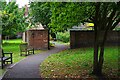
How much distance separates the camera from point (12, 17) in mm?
26234

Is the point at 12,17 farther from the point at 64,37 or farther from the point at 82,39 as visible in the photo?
the point at 82,39

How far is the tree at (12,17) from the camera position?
84.8 ft

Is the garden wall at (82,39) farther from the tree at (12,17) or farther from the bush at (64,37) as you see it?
the bush at (64,37)

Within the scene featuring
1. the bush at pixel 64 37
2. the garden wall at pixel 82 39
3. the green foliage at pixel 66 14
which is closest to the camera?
the green foliage at pixel 66 14

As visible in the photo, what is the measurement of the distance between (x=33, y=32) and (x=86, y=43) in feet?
15.1

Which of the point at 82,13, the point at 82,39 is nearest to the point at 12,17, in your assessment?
the point at 82,39

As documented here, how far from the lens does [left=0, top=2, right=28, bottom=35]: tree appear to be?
25.9 metres

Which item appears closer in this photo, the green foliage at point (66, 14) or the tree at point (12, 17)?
the green foliage at point (66, 14)

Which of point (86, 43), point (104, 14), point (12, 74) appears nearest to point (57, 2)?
point (104, 14)

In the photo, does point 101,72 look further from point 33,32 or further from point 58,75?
point 33,32

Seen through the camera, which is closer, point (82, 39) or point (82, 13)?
point (82, 13)

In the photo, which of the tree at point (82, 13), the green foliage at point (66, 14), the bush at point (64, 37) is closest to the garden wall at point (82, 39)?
the bush at point (64, 37)

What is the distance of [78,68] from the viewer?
458 inches

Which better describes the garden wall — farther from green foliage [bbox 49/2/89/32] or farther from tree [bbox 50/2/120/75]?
green foliage [bbox 49/2/89/32]
